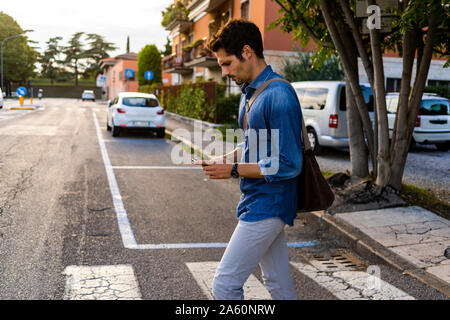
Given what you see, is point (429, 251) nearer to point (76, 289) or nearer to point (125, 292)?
point (125, 292)

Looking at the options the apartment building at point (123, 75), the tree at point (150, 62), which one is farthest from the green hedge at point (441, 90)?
the apartment building at point (123, 75)

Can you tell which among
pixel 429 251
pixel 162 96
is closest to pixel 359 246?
pixel 429 251

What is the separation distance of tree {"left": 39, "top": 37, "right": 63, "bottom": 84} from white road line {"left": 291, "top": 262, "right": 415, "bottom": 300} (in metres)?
104

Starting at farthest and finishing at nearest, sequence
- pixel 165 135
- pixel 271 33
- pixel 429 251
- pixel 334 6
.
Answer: pixel 271 33
pixel 165 135
pixel 334 6
pixel 429 251

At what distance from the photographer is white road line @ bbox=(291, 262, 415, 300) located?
3.97 m

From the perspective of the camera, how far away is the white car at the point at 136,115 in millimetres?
16753

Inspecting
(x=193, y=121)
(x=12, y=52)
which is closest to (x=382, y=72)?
(x=193, y=121)

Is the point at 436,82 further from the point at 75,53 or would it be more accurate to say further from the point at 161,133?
the point at 75,53

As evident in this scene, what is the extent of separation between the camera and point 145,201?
24.0 ft

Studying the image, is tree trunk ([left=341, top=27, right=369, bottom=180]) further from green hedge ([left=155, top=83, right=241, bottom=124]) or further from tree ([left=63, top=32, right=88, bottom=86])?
tree ([left=63, top=32, right=88, bottom=86])

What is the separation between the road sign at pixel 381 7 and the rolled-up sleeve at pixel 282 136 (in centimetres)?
536

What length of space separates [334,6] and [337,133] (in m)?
4.54

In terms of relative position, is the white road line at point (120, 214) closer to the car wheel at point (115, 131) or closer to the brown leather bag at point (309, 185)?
the brown leather bag at point (309, 185)

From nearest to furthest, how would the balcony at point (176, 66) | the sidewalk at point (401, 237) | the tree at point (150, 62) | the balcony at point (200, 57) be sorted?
the sidewalk at point (401, 237)
the balcony at point (200, 57)
the balcony at point (176, 66)
the tree at point (150, 62)
